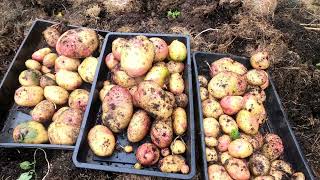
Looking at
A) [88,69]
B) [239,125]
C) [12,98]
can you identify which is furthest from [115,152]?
[12,98]

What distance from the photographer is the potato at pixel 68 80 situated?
2748 millimetres

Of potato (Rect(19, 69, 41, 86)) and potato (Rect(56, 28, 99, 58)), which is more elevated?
potato (Rect(56, 28, 99, 58))

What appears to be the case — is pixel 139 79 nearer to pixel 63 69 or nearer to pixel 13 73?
pixel 63 69

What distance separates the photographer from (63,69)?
111 inches

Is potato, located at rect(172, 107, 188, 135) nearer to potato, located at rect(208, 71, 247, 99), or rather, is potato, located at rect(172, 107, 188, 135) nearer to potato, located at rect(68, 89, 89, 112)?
potato, located at rect(208, 71, 247, 99)

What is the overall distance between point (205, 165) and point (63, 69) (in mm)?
1484

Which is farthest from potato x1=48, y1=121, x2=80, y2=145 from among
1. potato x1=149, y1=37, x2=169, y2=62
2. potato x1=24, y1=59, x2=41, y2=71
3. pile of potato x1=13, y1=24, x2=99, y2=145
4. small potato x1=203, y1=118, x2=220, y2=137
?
small potato x1=203, y1=118, x2=220, y2=137

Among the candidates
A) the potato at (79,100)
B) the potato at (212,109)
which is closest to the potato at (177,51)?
the potato at (212,109)

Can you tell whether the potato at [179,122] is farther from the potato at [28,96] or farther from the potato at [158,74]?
the potato at [28,96]

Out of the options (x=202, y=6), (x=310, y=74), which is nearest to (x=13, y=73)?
(x=202, y=6)

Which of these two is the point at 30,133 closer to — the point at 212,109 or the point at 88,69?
the point at 88,69

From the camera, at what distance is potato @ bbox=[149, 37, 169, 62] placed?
2.64 metres

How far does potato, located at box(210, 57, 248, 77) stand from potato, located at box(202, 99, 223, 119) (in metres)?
0.36

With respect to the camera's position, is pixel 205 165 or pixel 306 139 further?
pixel 306 139
